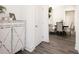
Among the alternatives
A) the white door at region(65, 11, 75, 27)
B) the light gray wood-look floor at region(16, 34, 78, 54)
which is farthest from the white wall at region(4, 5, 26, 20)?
the white door at region(65, 11, 75, 27)

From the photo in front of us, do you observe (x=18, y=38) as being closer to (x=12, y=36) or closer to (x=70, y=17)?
(x=12, y=36)

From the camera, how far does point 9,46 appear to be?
238 centimetres

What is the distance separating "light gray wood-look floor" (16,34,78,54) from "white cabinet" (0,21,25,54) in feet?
0.81

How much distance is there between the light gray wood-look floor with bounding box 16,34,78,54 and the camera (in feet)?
7.37

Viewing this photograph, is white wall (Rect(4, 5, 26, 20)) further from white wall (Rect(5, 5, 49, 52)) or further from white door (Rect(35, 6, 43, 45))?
white door (Rect(35, 6, 43, 45))

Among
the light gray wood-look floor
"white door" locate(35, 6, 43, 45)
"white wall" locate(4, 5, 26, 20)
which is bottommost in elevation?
the light gray wood-look floor

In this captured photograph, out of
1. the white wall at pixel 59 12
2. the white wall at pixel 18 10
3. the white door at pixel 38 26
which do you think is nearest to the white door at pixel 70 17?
the white wall at pixel 59 12

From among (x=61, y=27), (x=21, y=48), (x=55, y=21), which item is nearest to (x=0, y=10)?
(x=21, y=48)

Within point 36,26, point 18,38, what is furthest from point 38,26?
point 18,38

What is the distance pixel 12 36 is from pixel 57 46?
1.04 meters

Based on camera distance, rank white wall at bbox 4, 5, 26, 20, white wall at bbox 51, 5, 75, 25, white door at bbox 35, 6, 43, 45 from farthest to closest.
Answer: white door at bbox 35, 6, 43, 45, white wall at bbox 4, 5, 26, 20, white wall at bbox 51, 5, 75, 25

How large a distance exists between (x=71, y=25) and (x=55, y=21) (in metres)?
0.36

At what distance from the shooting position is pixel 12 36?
2414 millimetres
